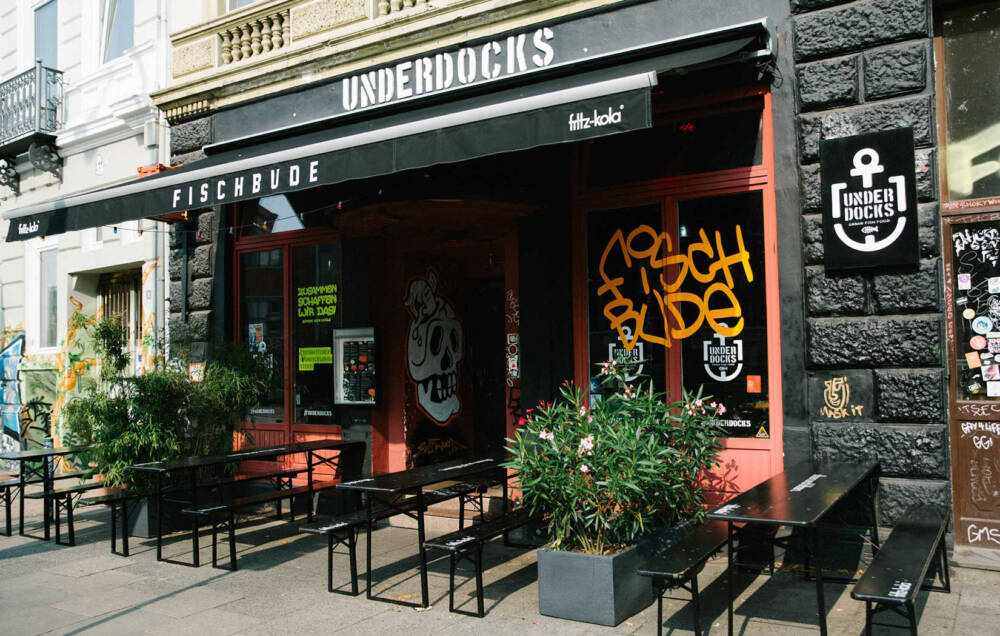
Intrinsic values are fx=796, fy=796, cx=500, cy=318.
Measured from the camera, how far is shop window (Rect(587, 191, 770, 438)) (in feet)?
22.5

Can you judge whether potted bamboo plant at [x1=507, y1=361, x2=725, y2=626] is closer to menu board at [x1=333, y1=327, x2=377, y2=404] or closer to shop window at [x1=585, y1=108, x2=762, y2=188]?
shop window at [x1=585, y1=108, x2=762, y2=188]

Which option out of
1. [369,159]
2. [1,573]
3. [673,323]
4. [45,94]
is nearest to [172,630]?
[1,573]

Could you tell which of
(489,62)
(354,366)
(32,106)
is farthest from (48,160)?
(489,62)

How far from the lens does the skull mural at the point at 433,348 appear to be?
9.62 m

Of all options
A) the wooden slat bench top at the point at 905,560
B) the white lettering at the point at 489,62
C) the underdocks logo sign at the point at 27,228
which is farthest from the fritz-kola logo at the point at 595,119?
the underdocks logo sign at the point at 27,228

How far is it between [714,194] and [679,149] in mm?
556

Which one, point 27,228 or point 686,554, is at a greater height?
point 27,228

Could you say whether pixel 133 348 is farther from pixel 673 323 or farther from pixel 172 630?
pixel 673 323

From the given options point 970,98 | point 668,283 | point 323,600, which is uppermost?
point 970,98

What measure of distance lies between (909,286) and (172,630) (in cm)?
593

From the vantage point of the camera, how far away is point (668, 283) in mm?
7270

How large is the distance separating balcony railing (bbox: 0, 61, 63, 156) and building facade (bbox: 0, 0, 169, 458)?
18mm

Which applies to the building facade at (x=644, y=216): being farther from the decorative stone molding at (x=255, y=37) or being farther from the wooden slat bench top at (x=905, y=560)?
the wooden slat bench top at (x=905, y=560)

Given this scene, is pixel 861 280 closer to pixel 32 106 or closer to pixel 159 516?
pixel 159 516
